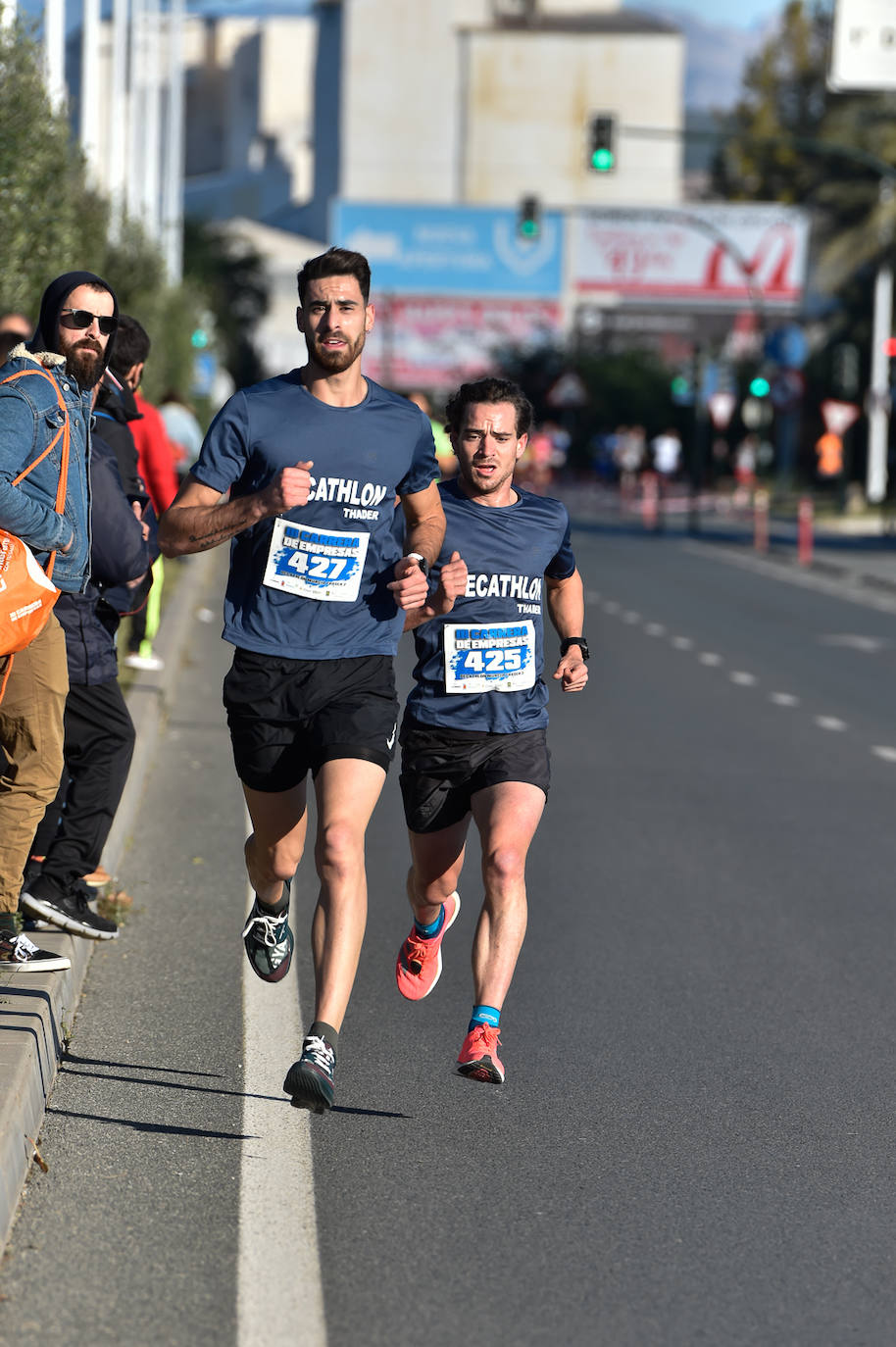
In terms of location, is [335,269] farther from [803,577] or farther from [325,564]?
[803,577]

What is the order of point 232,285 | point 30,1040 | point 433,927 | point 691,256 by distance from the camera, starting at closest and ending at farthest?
point 30,1040 < point 433,927 < point 691,256 < point 232,285

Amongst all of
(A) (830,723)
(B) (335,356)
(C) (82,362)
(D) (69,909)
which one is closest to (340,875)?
(B) (335,356)

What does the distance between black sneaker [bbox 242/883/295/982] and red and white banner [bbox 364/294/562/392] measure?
68981 mm

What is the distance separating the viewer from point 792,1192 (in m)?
5.10

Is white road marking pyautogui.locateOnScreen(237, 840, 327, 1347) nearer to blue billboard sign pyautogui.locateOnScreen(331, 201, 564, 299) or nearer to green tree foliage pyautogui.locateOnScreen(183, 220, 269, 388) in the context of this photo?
blue billboard sign pyautogui.locateOnScreen(331, 201, 564, 299)

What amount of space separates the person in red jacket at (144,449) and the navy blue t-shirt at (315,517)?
1.56 metres

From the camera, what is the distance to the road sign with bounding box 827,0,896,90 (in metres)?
26.6

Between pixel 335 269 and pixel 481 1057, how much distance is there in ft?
6.71

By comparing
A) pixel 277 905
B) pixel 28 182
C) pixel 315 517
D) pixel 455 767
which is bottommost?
pixel 277 905

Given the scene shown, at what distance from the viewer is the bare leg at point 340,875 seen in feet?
18.0

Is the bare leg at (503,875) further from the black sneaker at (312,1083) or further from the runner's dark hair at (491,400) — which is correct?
the runner's dark hair at (491,400)

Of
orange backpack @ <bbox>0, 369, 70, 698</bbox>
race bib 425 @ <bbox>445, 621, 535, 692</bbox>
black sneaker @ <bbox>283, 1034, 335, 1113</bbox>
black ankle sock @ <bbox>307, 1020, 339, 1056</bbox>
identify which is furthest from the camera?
race bib 425 @ <bbox>445, 621, 535, 692</bbox>

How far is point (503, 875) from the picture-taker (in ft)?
19.4

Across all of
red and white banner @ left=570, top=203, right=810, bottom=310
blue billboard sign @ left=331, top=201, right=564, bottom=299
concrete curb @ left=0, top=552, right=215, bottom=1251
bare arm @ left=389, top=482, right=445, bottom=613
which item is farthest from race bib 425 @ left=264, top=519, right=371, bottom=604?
red and white banner @ left=570, top=203, right=810, bottom=310
